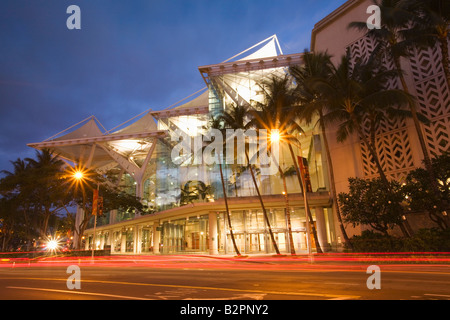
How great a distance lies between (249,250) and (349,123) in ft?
54.0

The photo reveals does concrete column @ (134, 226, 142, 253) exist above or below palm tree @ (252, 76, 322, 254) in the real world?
below

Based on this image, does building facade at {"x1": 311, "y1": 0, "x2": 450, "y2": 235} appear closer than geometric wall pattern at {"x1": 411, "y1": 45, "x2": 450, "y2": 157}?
No

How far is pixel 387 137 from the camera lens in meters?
24.9

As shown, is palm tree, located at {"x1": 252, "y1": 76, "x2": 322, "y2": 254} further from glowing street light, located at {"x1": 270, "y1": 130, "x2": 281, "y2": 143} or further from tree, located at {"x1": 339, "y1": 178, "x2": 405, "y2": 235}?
tree, located at {"x1": 339, "y1": 178, "x2": 405, "y2": 235}

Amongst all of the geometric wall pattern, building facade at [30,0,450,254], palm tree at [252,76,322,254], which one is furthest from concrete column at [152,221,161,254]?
the geometric wall pattern

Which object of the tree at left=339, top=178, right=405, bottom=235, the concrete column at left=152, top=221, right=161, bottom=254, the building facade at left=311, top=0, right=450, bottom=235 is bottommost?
the concrete column at left=152, top=221, right=161, bottom=254

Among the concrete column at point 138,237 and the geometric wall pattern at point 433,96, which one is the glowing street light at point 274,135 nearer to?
the geometric wall pattern at point 433,96

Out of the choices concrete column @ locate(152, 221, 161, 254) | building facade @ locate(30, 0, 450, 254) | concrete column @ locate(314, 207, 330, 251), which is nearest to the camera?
building facade @ locate(30, 0, 450, 254)

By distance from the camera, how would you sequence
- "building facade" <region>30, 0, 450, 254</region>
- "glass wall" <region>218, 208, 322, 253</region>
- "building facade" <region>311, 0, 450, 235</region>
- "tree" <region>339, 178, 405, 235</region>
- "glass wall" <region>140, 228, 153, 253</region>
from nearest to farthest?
"tree" <region>339, 178, 405, 235</region> < "building facade" <region>311, 0, 450, 235</region> < "building facade" <region>30, 0, 450, 254</region> < "glass wall" <region>218, 208, 322, 253</region> < "glass wall" <region>140, 228, 153, 253</region>

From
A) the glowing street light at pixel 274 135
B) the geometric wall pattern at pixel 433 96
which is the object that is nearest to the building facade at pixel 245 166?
the geometric wall pattern at pixel 433 96

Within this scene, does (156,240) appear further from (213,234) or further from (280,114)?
(280,114)

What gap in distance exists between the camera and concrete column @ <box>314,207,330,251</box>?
30031 mm

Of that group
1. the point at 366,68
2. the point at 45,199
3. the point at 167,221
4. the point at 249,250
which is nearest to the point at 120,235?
the point at 167,221

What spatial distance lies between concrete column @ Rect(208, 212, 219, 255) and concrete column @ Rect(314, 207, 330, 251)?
10656 mm
